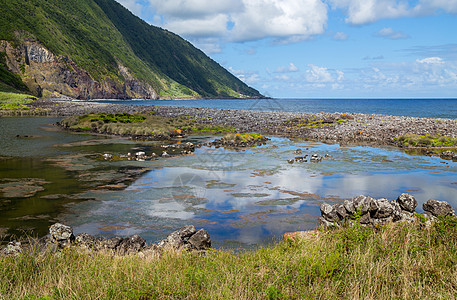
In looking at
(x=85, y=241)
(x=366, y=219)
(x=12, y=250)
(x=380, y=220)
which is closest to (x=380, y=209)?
(x=380, y=220)

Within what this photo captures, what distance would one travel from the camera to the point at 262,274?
22.1 ft

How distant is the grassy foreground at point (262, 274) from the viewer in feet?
19.7

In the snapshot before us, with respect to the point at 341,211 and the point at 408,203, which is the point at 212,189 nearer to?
the point at 341,211

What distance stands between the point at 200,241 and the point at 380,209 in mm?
5677

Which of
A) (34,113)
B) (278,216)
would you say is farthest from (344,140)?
(34,113)

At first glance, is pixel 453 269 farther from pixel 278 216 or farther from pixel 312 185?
pixel 312 185

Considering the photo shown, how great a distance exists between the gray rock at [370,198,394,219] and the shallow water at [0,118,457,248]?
226 cm

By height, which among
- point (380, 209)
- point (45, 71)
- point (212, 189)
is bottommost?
point (212, 189)

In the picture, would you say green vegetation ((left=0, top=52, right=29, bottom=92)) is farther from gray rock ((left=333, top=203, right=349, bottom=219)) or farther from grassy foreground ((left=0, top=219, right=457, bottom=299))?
gray rock ((left=333, top=203, right=349, bottom=219))

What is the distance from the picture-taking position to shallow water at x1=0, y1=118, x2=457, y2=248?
472 inches

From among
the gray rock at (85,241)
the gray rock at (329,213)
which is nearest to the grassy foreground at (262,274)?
the gray rock at (85,241)

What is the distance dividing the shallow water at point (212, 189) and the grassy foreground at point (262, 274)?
3216 mm

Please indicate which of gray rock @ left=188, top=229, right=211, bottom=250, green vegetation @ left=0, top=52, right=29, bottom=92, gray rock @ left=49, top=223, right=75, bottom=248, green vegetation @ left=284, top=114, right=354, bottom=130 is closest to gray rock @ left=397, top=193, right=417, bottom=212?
gray rock @ left=188, top=229, right=211, bottom=250

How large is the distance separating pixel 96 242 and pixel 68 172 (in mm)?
11836
